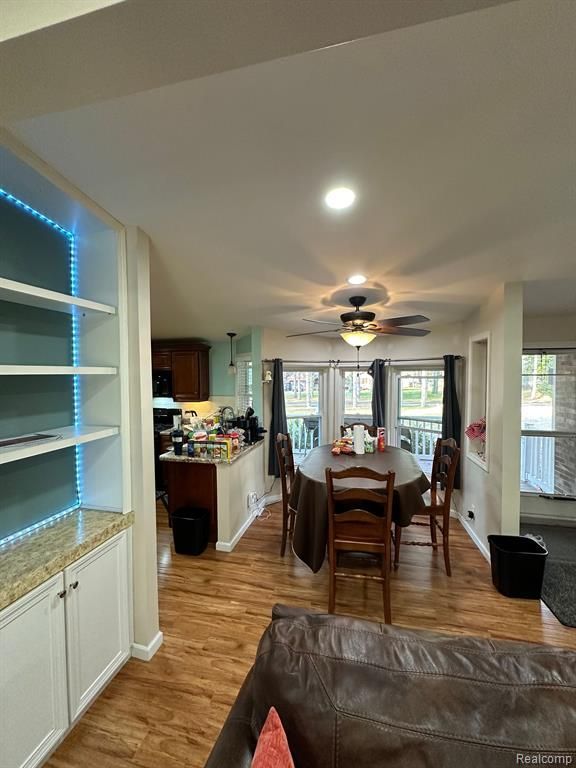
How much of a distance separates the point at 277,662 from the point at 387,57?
175 centimetres

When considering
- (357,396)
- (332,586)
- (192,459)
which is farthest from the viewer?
(357,396)

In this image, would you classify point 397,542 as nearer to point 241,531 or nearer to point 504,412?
point 504,412

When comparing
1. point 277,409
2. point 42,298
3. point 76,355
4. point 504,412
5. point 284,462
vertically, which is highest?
point 42,298

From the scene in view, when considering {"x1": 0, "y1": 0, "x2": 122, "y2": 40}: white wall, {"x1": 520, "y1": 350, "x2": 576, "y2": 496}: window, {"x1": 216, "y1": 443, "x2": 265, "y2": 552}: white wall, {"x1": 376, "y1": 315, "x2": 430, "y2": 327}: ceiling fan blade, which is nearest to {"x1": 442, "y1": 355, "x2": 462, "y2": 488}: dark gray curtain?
{"x1": 520, "y1": 350, "x2": 576, "y2": 496}: window

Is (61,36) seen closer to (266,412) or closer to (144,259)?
(144,259)

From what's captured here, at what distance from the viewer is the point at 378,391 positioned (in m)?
4.60

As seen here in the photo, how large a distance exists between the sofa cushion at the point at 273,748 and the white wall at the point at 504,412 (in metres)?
2.73

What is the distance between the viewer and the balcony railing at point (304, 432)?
509 centimetres

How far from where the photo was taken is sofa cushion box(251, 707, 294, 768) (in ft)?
2.37

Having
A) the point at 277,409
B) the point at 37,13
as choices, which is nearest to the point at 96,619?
the point at 37,13

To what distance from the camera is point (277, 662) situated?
2.93 feet

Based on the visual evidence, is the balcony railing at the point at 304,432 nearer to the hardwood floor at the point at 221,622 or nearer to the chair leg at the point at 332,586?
the hardwood floor at the point at 221,622

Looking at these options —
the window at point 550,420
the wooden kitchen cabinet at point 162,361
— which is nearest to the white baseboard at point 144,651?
the wooden kitchen cabinet at point 162,361

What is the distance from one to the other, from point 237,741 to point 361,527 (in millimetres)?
1651
